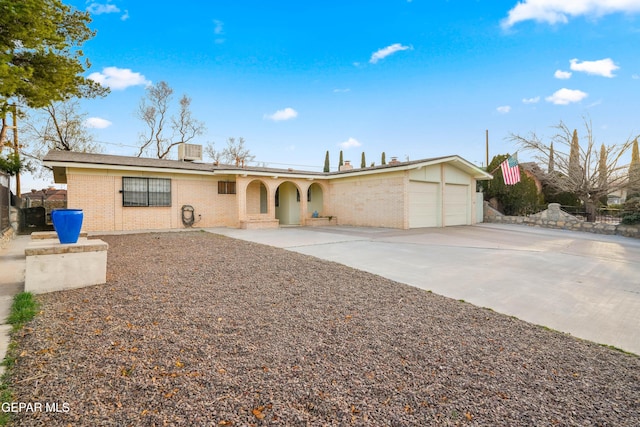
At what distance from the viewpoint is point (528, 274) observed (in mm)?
5898

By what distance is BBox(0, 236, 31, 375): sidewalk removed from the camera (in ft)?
9.68

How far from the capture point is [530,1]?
10.2m

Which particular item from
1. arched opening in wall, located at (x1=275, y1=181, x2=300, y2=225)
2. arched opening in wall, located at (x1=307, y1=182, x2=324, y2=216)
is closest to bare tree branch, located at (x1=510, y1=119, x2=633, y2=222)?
arched opening in wall, located at (x1=307, y1=182, x2=324, y2=216)

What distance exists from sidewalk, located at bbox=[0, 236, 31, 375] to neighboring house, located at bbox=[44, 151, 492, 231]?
4.94 meters

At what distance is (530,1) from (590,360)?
12157 millimetres

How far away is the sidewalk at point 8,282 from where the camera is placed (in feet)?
9.68

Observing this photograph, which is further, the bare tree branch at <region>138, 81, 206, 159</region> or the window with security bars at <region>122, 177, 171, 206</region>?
the bare tree branch at <region>138, 81, 206, 159</region>

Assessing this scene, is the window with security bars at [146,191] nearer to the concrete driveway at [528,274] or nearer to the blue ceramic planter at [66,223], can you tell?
the concrete driveway at [528,274]

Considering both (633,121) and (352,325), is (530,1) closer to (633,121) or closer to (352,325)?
(633,121)

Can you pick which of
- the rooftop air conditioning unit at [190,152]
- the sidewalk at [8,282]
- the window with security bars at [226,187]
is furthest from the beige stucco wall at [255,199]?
the sidewalk at [8,282]

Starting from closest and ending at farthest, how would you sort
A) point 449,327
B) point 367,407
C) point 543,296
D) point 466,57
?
point 367,407, point 449,327, point 543,296, point 466,57

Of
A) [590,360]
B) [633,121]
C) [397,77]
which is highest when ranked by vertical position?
[397,77]

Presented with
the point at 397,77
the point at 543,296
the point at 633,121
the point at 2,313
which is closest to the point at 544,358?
the point at 543,296

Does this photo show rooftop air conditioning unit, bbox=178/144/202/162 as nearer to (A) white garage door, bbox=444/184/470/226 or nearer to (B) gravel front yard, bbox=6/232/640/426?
(B) gravel front yard, bbox=6/232/640/426
